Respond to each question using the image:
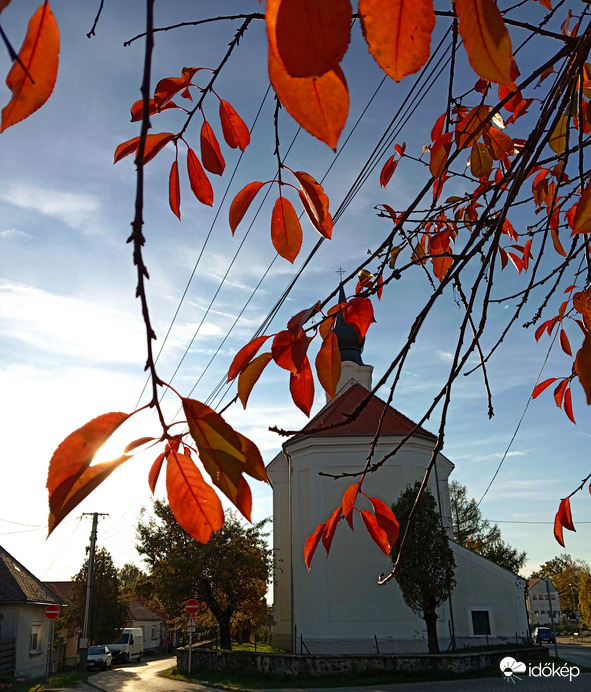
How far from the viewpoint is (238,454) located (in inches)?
24.1

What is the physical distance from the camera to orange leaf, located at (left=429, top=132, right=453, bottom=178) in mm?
1687

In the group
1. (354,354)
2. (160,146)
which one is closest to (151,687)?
(354,354)

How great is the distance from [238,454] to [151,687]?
19.5 metres

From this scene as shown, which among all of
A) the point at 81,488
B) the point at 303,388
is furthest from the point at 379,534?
the point at 81,488

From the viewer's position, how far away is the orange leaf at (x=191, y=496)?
2.39ft

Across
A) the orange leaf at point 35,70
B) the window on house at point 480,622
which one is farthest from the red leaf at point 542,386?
the window on house at point 480,622

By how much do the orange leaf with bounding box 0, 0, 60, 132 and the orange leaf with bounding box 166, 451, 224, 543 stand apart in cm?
42

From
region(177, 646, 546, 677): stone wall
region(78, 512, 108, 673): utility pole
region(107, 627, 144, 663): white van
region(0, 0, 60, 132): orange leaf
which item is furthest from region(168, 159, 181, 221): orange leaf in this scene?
region(107, 627, 144, 663): white van

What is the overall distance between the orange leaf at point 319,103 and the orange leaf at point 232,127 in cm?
82

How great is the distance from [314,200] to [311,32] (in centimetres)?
65

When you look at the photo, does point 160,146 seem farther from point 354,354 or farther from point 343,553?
point 354,354

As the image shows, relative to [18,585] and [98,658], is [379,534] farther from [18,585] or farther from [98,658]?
[98,658]

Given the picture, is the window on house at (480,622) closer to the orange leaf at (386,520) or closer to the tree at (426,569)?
the tree at (426,569)

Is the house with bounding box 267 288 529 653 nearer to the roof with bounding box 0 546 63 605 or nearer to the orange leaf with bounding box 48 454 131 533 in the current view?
the roof with bounding box 0 546 63 605
